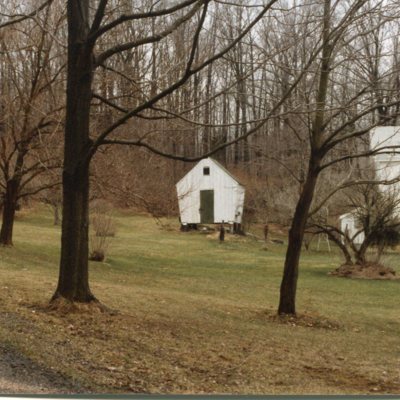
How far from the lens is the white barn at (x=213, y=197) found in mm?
41594

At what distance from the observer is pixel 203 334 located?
29.5ft

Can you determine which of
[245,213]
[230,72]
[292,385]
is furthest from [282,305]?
[245,213]

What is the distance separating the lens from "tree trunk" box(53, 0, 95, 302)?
336 inches

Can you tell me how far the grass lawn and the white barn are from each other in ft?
68.7

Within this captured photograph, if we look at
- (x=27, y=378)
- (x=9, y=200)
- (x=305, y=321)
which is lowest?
(x=305, y=321)

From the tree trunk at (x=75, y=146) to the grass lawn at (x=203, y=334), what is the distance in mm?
655

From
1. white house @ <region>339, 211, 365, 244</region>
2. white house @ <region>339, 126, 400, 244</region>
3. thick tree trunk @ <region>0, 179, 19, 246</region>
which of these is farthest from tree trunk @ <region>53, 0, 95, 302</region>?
white house @ <region>339, 211, 365, 244</region>

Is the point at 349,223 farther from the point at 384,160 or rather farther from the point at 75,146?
the point at 75,146

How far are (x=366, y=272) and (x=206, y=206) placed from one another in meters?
19.9

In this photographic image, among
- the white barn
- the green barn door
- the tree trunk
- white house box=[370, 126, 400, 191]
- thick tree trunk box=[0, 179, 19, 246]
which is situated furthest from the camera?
the green barn door

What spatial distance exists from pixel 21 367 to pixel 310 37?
6.90 m

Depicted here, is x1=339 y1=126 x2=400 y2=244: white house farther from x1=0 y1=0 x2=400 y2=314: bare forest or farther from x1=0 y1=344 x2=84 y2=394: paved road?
x1=0 y1=344 x2=84 y2=394: paved road

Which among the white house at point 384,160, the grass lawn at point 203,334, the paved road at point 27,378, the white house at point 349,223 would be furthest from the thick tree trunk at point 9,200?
the paved road at point 27,378

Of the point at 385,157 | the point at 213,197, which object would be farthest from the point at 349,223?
the point at 213,197
